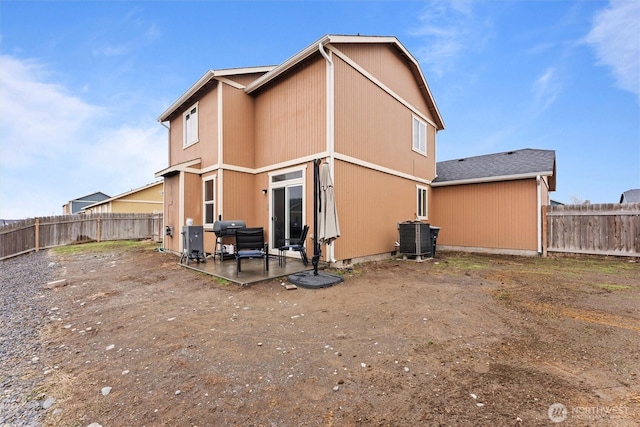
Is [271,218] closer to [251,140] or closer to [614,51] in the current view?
[251,140]

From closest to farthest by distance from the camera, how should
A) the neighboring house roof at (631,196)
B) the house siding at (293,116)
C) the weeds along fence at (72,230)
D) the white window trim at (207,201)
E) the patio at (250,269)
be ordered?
the patio at (250,269)
the house siding at (293,116)
the white window trim at (207,201)
the weeds along fence at (72,230)
the neighboring house roof at (631,196)

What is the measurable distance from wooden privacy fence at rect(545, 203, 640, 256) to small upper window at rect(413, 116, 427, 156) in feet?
15.9

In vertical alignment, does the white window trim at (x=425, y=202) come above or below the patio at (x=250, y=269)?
above

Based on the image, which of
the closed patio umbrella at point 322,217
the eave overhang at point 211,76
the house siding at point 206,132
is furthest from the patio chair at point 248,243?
the eave overhang at point 211,76

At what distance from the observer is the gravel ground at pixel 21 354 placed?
1977mm

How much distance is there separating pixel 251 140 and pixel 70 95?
1141 cm

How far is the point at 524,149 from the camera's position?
40.3 feet

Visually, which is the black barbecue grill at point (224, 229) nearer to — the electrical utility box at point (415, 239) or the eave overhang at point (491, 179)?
the electrical utility box at point (415, 239)

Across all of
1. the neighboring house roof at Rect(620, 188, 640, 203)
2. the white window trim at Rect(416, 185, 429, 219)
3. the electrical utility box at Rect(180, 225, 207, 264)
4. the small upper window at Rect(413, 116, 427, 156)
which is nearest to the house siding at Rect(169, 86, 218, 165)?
the electrical utility box at Rect(180, 225, 207, 264)

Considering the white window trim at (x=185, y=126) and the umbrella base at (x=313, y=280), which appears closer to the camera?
the umbrella base at (x=313, y=280)

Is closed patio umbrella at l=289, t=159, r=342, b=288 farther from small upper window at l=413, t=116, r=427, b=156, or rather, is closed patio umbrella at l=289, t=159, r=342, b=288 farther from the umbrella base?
small upper window at l=413, t=116, r=427, b=156

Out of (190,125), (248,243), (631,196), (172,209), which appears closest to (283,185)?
(248,243)

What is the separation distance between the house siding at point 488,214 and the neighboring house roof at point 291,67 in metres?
4.18

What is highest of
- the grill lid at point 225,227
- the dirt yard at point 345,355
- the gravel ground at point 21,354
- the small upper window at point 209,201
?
the small upper window at point 209,201
